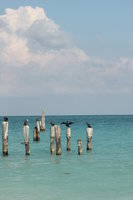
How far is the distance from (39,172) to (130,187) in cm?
604

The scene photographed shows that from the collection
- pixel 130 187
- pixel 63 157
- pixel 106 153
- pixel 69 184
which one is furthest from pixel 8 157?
pixel 130 187

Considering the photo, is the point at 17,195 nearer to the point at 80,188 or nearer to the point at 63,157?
the point at 80,188

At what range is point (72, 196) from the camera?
18.3 m

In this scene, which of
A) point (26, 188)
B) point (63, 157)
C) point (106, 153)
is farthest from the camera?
point (106, 153)

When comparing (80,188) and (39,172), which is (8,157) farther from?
(80,188)

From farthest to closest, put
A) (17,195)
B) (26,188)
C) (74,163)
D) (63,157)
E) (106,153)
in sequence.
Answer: (106,153), (63,157), (74,163), (26,188), (17,195)

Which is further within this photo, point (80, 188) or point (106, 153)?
point (106, 153)

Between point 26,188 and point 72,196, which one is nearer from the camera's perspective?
point 72,196

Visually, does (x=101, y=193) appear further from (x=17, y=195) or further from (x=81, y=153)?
(x=81, y=153)

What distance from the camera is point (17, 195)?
1828cm

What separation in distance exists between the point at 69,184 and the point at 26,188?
2.19 m

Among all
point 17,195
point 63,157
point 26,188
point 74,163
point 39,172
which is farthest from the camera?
point 63,157

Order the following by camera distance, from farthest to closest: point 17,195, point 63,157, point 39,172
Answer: point 63,157 < point 39,172 < point 17,195

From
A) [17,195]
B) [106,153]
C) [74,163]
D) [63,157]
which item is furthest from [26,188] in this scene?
[106,153]
